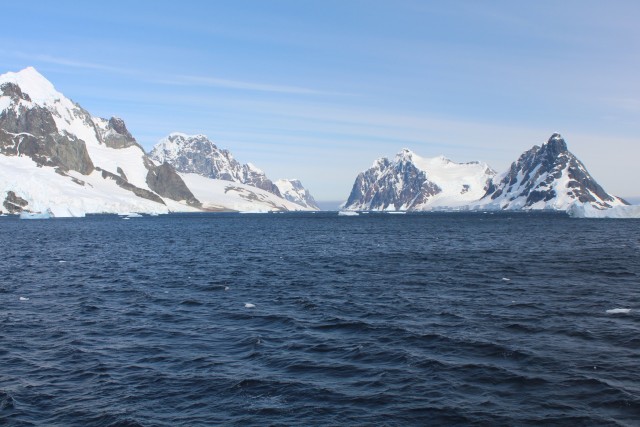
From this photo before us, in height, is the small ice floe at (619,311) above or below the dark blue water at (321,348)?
above

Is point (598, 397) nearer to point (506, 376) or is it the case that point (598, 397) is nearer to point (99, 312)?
point (506, 376)

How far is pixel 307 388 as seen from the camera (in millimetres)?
21375

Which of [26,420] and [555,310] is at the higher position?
[555,310]

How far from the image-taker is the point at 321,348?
27.0 m

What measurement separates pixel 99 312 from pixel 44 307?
4341 millimetres

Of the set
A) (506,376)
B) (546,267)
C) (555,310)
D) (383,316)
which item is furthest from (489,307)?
(546,267)

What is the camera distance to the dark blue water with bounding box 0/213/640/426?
19.3 metres

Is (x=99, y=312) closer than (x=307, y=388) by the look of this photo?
No

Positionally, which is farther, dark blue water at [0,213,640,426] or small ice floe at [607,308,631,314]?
small ice floe at [607,308,631,314]

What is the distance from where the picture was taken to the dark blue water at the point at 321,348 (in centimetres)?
1928

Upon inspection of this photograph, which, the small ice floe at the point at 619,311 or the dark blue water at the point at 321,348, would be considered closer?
the dark blue water at the point at 321,348

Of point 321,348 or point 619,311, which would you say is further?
point 619,311

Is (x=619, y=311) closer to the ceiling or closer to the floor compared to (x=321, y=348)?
closer to the ceiling

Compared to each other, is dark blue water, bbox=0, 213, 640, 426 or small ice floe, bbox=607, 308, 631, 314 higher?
small ice floe, bbox=607, 308, 631, 314
